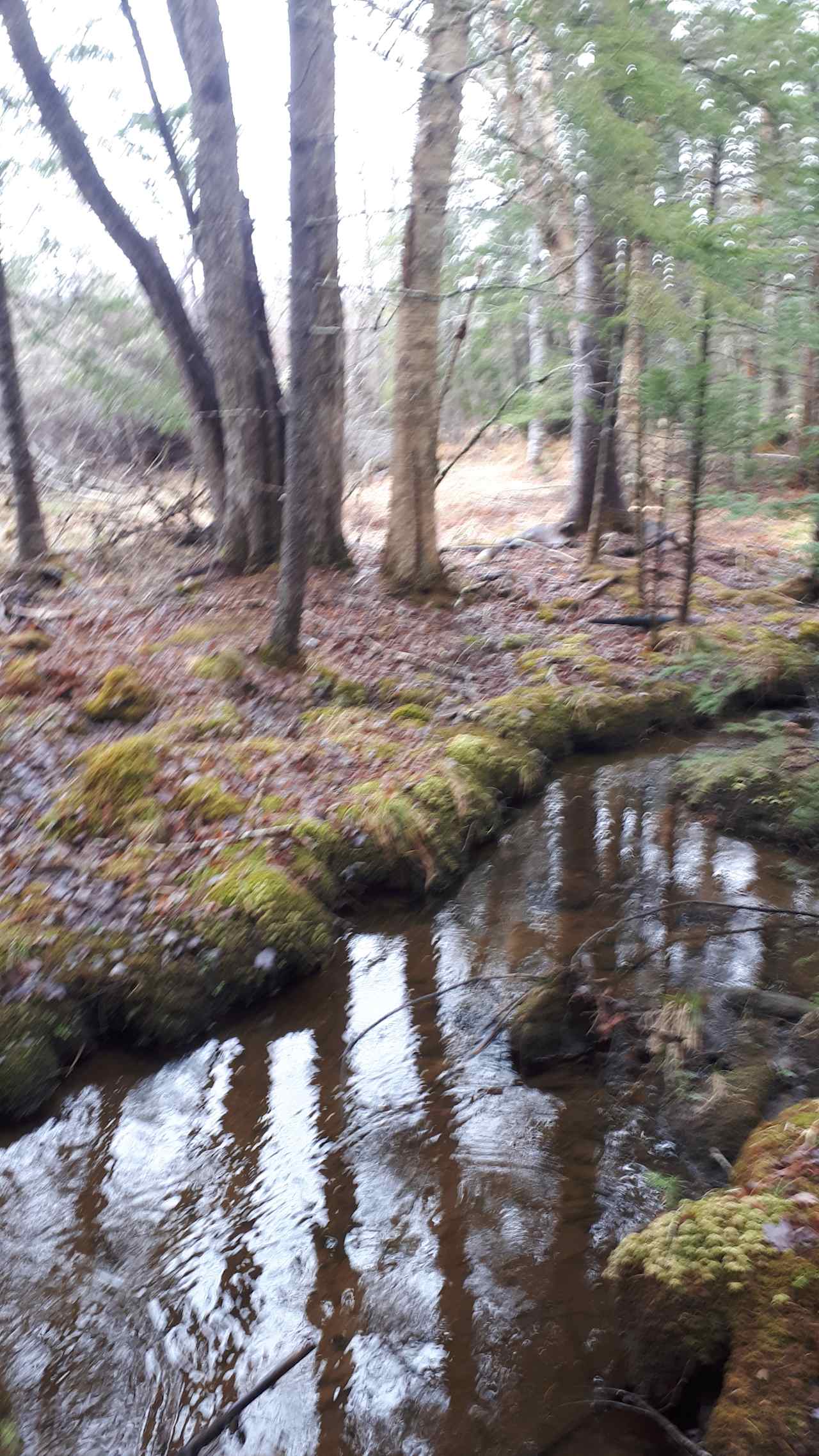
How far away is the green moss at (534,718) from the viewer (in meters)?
10.3

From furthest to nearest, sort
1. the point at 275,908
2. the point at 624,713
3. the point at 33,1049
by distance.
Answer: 1. the point at 624,713
2. the point at 275,908
3. the point at 33,1049

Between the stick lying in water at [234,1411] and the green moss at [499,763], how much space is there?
5882 mm

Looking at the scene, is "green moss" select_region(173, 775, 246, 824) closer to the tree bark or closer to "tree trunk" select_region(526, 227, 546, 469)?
the tree bark

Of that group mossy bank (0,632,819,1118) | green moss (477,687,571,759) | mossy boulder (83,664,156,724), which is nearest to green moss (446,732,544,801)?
mossy bank (0,632,819,1118)

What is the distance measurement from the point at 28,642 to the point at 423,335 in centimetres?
643

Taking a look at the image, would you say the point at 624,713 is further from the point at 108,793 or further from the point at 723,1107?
the point at 723,1107

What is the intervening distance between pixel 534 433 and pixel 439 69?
617 inches

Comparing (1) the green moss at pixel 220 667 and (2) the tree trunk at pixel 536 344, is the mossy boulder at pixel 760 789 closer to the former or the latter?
(1) the green moss at pixel 220 667

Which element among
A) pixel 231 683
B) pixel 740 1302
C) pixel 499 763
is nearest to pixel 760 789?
pixel 499 763

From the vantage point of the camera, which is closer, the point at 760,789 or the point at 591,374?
the point at 760,789

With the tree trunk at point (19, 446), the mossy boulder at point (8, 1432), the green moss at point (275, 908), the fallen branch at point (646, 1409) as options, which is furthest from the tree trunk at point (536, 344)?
the mossy boulder at point (8, 1432)

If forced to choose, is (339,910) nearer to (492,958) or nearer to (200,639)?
(492,958)

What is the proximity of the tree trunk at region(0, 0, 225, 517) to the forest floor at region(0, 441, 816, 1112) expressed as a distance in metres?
1.81

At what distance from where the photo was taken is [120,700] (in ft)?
30.4
